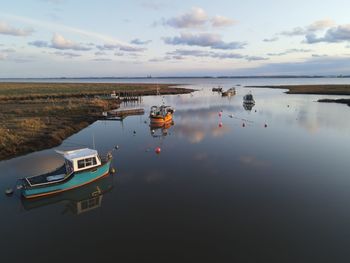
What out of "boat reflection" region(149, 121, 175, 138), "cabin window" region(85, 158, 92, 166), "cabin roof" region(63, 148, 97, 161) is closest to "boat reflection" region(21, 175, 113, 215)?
"cabin window" region(85, 158, 92, 166)

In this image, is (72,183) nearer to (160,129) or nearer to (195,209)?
(195,209)

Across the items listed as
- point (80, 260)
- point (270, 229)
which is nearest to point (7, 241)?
point (80, 260)

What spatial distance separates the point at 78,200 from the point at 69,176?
1.98 metres

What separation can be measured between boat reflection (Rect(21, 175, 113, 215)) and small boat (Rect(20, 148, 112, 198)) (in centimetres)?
36

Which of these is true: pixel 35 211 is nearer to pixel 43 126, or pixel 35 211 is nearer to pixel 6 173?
pixel 6 173

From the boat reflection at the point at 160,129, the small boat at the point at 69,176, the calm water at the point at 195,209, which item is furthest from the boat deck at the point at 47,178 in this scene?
the boat reflection at the point at 160,129

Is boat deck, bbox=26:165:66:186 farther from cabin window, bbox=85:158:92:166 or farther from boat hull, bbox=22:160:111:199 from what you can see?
cabin window, bbox=85:158:92:166

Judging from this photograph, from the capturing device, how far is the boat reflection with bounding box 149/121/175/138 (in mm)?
40338

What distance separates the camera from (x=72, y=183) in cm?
2072

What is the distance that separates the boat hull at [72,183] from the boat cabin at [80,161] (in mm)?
408

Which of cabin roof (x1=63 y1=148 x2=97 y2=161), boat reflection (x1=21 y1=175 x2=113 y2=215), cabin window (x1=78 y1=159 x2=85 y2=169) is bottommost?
boat reflection (x1=21 y1=175 x2=113 y2=215)

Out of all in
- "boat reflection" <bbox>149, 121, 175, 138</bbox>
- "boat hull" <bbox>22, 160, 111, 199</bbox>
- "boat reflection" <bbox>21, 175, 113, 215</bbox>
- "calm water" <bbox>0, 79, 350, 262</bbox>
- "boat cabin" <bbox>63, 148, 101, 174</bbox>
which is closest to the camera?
"calm water" <bbox>0, 79, 350, 262</bbox>

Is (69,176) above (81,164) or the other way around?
the other way around

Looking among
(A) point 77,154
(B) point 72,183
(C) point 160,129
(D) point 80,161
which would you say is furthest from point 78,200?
(C) point 160,129
